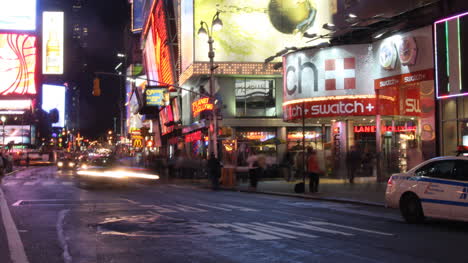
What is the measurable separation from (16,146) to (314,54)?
3517 inches

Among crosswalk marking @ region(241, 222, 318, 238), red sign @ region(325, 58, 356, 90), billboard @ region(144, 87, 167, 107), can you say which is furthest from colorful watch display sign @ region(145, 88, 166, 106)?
crosswalk marking @ region(241, 222, 318, 238)

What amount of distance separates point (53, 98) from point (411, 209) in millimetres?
173017

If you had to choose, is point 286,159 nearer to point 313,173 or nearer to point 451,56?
point 313,173

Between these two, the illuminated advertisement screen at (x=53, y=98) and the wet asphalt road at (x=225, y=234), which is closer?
the wet asphalt road at (x=225, y=234)

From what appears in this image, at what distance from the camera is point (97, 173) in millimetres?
25812

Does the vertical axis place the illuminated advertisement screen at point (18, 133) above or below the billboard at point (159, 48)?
below

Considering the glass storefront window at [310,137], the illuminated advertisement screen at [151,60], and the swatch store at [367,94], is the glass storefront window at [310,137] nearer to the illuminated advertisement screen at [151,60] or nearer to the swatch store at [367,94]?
the swatch store at [367,94]

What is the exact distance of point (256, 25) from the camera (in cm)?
4578

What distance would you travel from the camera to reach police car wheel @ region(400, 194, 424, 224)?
13.3m

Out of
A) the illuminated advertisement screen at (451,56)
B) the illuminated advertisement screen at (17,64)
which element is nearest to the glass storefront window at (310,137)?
the illuminated advertisement screen at (451,56)

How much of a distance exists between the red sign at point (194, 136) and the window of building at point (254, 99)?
4467mm

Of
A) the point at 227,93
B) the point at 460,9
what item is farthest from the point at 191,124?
the point at 460,9

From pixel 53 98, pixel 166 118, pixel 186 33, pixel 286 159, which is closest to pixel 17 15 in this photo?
pixel 166 118

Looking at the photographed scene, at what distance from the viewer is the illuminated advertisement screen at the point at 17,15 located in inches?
4493
